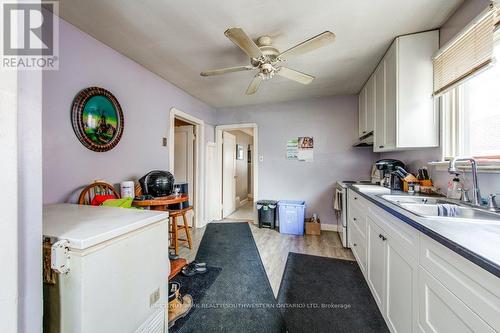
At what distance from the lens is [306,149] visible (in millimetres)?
3729

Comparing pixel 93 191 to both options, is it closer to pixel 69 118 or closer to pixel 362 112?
pixel 69 118

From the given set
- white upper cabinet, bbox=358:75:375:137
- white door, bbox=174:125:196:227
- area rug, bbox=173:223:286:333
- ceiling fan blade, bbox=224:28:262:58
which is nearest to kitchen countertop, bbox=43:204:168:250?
area rug, bbox=173:223:286:333

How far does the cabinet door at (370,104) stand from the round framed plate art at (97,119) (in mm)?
3025

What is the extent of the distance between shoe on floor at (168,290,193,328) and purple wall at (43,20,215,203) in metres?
1.24

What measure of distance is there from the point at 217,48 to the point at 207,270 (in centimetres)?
238

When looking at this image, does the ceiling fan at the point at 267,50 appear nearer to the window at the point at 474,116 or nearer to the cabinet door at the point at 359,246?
the window at the point at 474,116

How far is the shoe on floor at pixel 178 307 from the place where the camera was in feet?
4.88

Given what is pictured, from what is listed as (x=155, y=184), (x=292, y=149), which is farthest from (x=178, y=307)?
(x=292, y=149)

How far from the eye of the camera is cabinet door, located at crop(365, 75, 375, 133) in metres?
2.59

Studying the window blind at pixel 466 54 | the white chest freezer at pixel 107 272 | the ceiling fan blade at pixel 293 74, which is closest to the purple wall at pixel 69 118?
the white chest freezer at pixel 107 272

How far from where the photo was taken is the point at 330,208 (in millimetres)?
3617

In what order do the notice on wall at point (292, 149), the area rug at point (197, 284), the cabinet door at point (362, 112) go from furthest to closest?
the notice on wall at point (292, 149) < the cabinet door at point (362, 112) < the area rug at point (197, 284)

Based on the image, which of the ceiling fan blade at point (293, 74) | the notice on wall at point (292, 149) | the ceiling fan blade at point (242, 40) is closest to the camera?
the ceiling fan blade at point (242, 40)

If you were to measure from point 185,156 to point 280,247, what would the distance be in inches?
93.3
